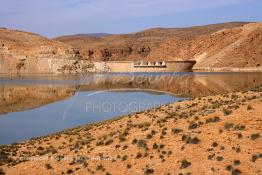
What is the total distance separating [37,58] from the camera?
12081 cm

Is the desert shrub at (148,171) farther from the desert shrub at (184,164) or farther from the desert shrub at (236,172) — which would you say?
the desert shrub at (236,172)

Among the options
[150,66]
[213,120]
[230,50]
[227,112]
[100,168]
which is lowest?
[150,66]

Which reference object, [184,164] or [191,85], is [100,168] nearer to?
[184,164]

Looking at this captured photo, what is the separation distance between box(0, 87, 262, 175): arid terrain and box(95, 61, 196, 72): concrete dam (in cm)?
10793

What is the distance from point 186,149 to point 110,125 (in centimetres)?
754

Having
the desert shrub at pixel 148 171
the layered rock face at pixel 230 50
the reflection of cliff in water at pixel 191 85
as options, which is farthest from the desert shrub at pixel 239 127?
the layered rock face at pixel 230 50

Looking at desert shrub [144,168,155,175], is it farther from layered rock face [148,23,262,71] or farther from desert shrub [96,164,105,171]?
layered rock face [148,23,262,71]

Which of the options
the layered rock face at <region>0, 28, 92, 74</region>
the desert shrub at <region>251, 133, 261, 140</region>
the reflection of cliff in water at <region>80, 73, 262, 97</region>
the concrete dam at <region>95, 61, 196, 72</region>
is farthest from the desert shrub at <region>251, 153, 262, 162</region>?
the concrete dam at <region>95, 61, 196, 72</region>

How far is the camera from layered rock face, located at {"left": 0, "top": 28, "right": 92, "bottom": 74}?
12081 cm

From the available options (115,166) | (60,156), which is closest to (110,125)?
(60,156)

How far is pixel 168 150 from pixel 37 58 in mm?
110635

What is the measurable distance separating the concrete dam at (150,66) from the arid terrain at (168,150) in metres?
108

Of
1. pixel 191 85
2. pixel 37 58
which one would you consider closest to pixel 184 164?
pixel 191 85

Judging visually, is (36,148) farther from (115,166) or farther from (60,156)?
(115,166)
